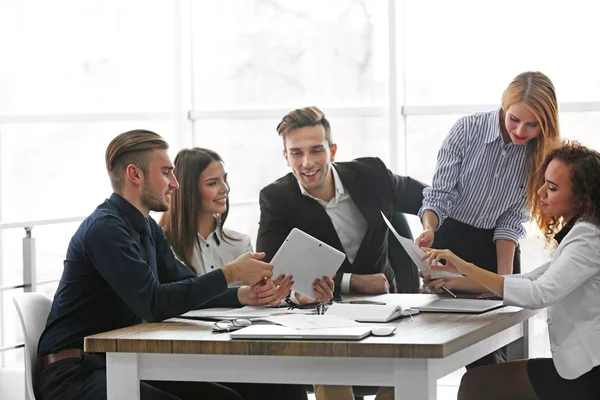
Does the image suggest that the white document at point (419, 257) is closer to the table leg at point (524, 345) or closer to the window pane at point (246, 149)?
the table leg at point (524, 345)

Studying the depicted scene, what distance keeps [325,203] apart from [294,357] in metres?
1.34

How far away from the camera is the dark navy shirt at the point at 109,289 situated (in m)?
2.67

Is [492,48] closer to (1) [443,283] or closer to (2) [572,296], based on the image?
(1) [443,283]

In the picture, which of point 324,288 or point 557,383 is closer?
point 557,383

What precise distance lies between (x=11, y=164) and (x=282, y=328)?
453 centimetres

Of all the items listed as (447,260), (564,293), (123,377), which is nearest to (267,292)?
(447,260)

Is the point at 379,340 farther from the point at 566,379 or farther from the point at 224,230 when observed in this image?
the point at 224,230

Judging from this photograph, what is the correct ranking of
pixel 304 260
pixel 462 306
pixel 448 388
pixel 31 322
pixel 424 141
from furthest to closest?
pixel 424 141 < pixel 448 388 < pixel 304 260 < pixel 462 306 < pixel 31 322

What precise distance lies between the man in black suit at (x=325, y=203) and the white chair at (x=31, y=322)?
95cm

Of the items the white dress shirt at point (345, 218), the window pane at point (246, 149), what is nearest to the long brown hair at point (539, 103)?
the white dress shirt at point (345, 218)

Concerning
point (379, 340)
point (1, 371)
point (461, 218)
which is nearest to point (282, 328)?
point (379, 340)

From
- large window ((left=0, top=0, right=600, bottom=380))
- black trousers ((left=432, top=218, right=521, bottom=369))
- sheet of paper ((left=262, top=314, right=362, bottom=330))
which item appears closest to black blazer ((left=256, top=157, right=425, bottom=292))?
black trousers ((left=432, top=218, right=521, bottom=369))

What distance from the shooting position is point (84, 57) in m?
6.50

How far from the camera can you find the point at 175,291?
8.87 feet
